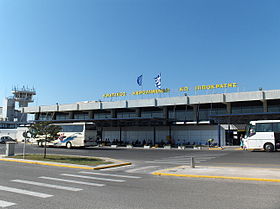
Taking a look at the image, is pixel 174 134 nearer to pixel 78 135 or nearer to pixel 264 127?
pixel 78 135

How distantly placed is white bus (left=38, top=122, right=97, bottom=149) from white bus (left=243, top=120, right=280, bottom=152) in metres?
21.1

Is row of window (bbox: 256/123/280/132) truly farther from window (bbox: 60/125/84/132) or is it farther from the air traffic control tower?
the air traffic control tower

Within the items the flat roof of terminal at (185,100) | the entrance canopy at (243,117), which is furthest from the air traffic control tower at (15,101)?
the entrance canopy at (243,117)

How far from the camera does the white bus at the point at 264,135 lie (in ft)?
89.9

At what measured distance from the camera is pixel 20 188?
29.1 feet

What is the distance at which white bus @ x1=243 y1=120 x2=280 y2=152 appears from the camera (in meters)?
27.4

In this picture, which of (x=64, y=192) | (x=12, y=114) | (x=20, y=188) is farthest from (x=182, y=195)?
(x=12, y=114)

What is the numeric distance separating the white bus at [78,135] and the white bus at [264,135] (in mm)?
21120

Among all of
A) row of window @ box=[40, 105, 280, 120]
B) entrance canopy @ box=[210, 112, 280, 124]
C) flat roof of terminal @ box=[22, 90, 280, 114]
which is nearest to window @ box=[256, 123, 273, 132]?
entrance canopy @ box=[210, 112, 280, 124]

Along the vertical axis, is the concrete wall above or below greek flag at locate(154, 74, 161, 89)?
below

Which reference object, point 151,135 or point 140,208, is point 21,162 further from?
point 151,135

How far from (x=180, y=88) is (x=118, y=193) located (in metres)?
41.0

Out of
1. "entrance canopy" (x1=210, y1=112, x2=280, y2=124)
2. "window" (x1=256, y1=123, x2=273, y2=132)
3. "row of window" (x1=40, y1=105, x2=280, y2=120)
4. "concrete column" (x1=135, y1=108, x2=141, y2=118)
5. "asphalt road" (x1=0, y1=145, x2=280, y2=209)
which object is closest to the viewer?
"asphalt road" (x1=0, y1=145, x2=280, y2=209)

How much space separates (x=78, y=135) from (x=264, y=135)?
24238mm
